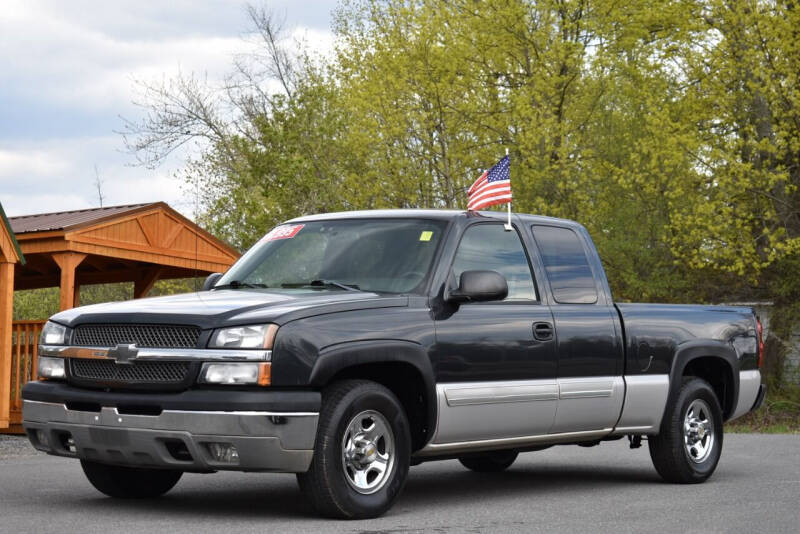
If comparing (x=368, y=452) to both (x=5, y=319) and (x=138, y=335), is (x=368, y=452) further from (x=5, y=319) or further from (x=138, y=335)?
(x=5, y=319)

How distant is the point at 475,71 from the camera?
3020cm

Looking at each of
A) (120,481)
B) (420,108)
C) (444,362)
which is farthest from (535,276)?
(420,108)

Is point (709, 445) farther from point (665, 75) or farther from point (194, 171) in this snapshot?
point (194, 171)

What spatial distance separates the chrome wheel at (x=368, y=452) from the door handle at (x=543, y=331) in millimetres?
1597

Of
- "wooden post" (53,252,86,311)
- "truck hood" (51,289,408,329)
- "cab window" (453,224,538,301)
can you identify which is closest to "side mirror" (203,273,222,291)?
"truck hood" (51,289,408,329)

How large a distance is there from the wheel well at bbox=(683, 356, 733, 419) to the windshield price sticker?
384 centimetres

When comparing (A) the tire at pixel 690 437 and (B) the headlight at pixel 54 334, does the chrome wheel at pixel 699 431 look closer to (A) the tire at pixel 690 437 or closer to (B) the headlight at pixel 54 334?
(A) the tire at pixel 690 437

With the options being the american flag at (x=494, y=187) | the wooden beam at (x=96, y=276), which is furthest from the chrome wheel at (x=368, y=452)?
the wooden beam at (x=96, y=276)

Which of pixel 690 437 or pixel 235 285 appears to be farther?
pixel 690 437

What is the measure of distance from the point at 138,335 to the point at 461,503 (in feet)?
8.88

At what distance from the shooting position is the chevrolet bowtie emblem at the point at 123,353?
24.8 feet

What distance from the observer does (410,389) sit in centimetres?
826

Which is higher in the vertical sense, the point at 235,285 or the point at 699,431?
the point at 235,285

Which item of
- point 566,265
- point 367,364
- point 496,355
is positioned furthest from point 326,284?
point 566,265
